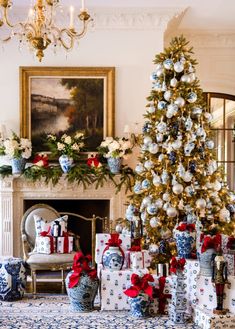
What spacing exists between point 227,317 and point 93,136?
4.12 m

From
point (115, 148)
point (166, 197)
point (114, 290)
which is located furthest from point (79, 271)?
point (115, 148)

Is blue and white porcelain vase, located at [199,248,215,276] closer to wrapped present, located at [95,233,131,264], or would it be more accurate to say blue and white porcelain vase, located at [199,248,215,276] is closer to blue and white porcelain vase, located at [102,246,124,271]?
blue and white porcelain vase, located at [102,246,124,271]

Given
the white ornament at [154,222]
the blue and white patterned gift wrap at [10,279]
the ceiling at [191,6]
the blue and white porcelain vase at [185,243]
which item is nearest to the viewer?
the blue and white porcelain vase at [185,243]

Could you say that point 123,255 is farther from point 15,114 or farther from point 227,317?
point 15,114

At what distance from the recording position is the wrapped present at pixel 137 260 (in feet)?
21.2

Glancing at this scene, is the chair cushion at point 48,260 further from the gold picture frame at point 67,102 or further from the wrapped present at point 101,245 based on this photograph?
the gold picture frame at point 67,102

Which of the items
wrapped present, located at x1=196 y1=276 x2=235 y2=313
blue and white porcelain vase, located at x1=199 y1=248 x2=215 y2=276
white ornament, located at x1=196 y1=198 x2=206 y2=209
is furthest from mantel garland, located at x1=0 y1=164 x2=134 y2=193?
wrapped present, located at x1=196 y1=276 x2=235 y2=313

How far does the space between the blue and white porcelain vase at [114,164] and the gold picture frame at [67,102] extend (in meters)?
0.45

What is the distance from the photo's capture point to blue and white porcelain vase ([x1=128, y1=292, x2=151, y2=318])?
5762mm

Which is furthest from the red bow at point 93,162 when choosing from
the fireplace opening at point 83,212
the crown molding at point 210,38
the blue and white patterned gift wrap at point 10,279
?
the crown molding at point 210,38

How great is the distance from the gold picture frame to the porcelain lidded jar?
251 cm

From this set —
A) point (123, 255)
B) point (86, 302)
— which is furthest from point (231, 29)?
point (86, 302)

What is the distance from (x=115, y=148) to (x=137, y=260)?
87.6 inches

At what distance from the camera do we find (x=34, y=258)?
7137 millimetres
